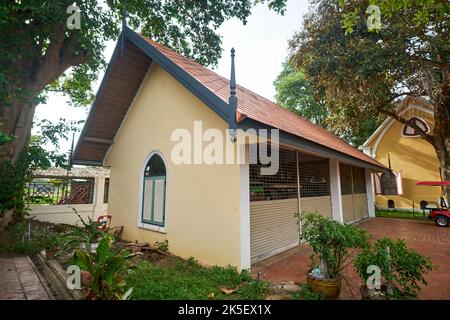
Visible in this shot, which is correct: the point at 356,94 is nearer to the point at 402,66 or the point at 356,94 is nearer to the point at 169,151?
the point at 402,66

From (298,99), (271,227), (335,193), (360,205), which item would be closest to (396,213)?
(360,205)

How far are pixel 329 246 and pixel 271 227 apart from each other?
8.64ft

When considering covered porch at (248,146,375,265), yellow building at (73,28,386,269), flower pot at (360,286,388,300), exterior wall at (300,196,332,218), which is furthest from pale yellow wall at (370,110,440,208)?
flower pot at (360,286,388,300)

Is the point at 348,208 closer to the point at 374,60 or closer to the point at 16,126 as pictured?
the point at 374,60

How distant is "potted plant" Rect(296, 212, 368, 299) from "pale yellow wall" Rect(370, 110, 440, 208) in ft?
52.1

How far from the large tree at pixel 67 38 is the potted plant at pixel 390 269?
24.0ft

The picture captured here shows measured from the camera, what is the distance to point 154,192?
7.09 m

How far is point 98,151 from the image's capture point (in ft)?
30.1

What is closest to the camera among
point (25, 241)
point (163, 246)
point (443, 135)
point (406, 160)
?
point (163, 246)

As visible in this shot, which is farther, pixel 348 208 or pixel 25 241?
pixel 348 208

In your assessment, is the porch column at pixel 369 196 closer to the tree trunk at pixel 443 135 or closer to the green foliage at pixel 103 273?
the tree trunk at pixel 443 135

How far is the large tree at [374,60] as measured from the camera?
953 centimetres

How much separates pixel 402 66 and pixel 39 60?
1445 centimetres

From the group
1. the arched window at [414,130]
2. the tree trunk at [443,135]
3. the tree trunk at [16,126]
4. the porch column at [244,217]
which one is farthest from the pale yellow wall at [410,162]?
the tree trunk at [16,126]
